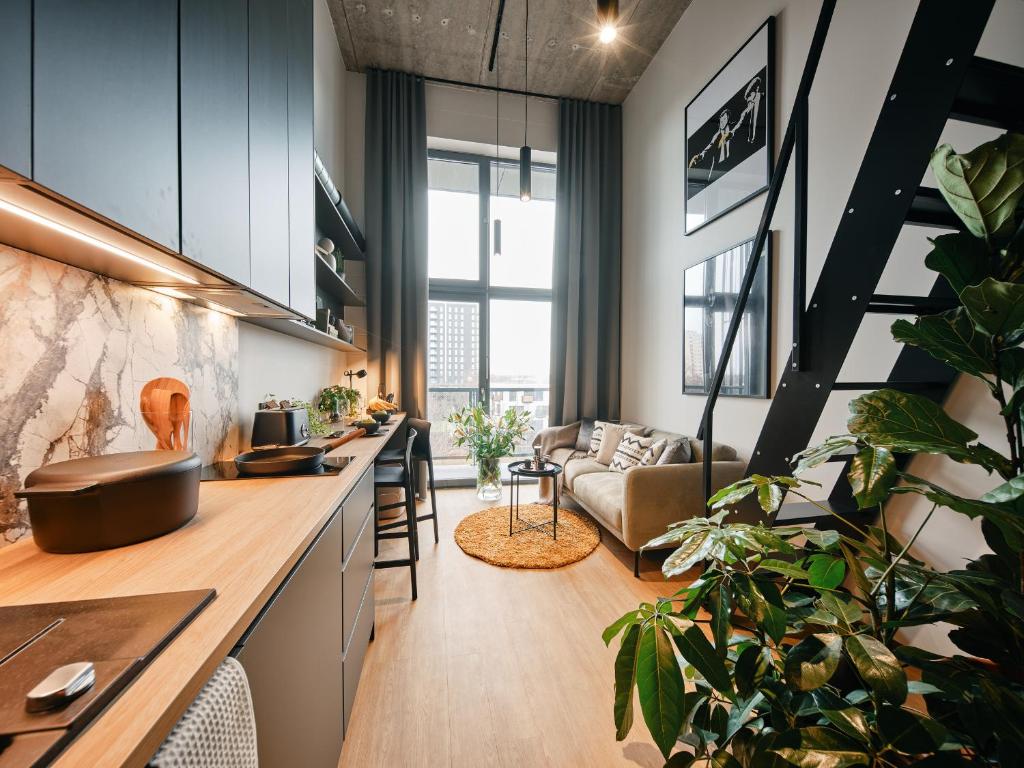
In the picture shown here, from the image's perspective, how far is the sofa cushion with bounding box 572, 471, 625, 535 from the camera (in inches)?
105

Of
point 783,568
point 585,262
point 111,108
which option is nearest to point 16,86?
point 111,108

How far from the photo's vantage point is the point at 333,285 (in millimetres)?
3059

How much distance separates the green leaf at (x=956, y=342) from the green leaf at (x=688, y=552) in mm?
611

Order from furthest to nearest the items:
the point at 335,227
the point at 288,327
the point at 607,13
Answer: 1. the point at 335,227
2. the point at 288,327
3. the point at 607,13

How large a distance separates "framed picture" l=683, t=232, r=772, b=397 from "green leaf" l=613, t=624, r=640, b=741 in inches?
93.7

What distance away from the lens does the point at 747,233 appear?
2.71 meters

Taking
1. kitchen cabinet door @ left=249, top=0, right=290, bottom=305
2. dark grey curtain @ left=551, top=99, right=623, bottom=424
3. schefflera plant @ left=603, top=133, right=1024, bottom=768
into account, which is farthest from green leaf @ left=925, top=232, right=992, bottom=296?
dark grey curtain @ left=551, top=99, right=623, bottom=424

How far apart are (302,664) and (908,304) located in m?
2.09

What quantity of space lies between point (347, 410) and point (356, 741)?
2.73 metres

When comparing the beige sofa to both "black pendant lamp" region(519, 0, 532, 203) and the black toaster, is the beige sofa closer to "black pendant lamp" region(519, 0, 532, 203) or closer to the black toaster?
the black toaster

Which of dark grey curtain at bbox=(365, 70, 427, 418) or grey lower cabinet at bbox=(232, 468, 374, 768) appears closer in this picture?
grey lower cabinet at bbox=(232, 468, 374, 768)

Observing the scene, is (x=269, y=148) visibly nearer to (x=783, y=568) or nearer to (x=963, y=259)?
(x=783, y=568)

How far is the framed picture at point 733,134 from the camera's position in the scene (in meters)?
2.53

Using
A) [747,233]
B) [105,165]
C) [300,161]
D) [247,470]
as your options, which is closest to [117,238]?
[105,165]
